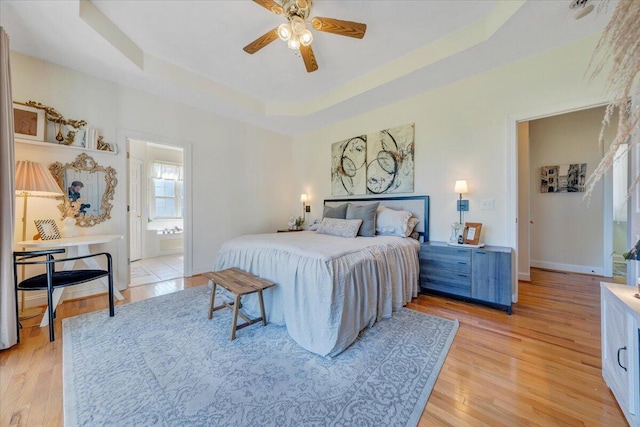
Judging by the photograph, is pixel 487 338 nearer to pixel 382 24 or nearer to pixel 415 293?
pixel 415 293

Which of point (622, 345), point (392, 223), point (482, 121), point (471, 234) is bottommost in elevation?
point (622, 345)

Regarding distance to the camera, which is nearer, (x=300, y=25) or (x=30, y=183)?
(x=300, y=25)

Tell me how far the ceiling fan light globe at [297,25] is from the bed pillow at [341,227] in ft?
6.94

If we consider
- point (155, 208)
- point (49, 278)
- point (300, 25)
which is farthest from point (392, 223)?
point (155, 208)

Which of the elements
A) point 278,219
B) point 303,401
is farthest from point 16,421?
point 278,219

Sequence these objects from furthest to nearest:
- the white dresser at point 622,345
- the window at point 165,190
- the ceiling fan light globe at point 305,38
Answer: the window at point 165,190 → the ceiling fan light globe at point 305,38 → the white dresser at point 622,345

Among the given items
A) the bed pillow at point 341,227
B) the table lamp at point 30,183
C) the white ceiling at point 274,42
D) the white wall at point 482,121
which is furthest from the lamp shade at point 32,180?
the white wall at point 482,121

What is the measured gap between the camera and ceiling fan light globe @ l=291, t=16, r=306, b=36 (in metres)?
2.02

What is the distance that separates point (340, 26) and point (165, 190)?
5.80 m

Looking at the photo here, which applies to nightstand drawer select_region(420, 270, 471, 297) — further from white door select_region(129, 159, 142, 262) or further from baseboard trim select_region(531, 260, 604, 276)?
white door select_region(129, 159, 142, 262)

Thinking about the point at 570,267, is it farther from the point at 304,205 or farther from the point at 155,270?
the point at 155,270

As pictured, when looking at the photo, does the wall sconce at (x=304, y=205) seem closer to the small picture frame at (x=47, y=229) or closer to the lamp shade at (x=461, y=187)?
the lamp shade at (x=461, y=187)

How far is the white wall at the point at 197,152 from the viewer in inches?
106

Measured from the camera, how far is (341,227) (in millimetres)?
3180
